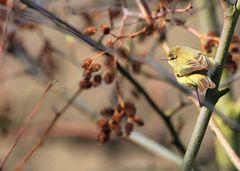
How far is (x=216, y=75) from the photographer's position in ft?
4.92

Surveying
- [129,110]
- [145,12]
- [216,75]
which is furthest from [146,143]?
[216,75]

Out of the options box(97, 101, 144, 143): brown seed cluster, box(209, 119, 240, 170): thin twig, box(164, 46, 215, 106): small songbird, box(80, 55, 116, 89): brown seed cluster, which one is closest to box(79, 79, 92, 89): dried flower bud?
box(80, 55, 116, 89): brown seed cluster

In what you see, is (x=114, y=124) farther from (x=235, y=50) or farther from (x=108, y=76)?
(x=235, y=50)

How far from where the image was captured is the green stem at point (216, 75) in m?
1.47

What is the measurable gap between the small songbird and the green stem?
1.8 inches

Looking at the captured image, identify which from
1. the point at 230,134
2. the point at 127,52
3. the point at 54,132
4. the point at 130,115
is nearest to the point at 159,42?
the point at 127,52

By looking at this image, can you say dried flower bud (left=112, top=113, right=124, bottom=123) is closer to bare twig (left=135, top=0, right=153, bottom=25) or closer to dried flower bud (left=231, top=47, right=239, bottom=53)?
bare twig (left=135, top=0, right=153, bottom=25)

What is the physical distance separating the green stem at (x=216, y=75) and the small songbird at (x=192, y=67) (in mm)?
45

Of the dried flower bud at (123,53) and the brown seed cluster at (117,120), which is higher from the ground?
the dried flower bud at (123,53)

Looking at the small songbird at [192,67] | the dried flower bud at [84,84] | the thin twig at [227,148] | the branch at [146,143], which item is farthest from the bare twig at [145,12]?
the branch at [146,143]

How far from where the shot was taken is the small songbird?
1.58m

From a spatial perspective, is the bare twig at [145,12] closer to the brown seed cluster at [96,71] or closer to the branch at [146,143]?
the brown seed cluster at [96,71]

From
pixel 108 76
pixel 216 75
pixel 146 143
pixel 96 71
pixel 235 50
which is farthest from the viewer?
pixel 146 143

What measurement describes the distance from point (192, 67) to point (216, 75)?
20cm
